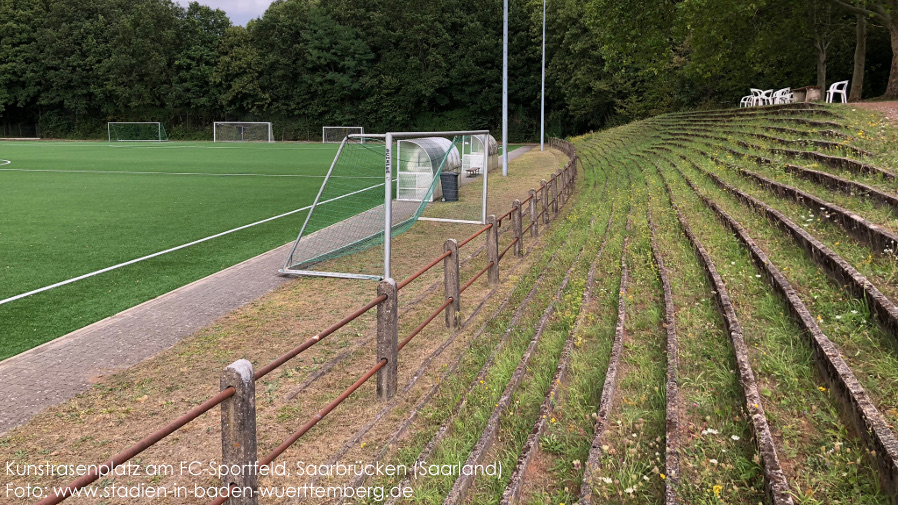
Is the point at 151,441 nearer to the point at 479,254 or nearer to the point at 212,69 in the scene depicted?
the point at 479,254

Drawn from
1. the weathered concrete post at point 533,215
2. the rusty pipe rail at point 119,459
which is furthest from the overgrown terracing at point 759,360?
the weathered concrete post at point 533,215

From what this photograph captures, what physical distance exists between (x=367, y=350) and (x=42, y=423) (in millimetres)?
2638

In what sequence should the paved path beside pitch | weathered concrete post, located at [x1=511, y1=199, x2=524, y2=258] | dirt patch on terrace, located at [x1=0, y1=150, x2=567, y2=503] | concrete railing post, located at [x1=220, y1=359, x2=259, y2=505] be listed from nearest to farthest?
concrete railing post, located at [x1=220, y1=359, x2=259, y2=505] < dirt patch on terrace, located at [x1=0, y1=150, x2=567, y2=503] < the paved path beside pitch < weathered concrete post, located at [x1=511, y1=199, x2=524, y2=258]

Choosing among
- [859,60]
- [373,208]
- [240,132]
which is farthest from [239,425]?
[240,132]

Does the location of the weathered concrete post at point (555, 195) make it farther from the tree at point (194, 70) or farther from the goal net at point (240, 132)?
the tree at point (194, 70)

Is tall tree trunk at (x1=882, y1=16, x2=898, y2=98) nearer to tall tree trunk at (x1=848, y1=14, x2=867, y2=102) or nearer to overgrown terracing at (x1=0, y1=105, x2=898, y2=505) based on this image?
tall tree trunk at (x1=848, y1=14, x2=867, y2=102)

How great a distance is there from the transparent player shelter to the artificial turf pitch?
82cm

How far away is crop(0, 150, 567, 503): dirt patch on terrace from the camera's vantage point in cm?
439

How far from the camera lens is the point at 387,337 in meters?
4.99

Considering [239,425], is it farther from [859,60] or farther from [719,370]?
[859,60]

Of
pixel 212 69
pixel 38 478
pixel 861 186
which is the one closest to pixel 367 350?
pixel 38 478

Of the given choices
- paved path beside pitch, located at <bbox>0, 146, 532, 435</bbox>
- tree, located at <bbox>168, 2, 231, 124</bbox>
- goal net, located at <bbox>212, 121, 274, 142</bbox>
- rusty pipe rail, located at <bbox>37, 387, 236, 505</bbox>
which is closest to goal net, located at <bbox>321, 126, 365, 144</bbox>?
goal net, located at <bbox>212, 121, 274, 142</bbox>

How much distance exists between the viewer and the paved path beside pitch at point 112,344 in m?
5.25

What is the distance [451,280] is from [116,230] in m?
8.13
